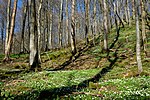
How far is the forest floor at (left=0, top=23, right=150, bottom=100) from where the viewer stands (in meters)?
12.0

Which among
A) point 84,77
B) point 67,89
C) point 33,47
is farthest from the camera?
point 33,47

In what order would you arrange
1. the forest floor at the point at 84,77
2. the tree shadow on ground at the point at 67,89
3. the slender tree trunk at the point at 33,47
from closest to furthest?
the tree shadow on ground at the point at 67,89 → the forest floor at the point at 84,77 → the slender tree trunk at the point at 33,47

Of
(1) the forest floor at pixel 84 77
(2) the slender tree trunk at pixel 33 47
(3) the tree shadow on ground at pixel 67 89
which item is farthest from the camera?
(2) the slender tree trunk at pixel 33 47

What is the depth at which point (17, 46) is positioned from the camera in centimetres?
10706

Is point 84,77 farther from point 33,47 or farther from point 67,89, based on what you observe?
point 33,47

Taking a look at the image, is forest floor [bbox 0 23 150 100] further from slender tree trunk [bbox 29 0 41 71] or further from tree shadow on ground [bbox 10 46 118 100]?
slender tree trunk [bbox 29 0 41 71]

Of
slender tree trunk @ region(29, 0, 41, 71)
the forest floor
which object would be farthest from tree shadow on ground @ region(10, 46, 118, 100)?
slender tree trunk @ region(29, 0, 41, 71)

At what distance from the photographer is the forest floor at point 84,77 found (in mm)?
12000

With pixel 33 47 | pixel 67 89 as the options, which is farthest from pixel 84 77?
pixel 33 47

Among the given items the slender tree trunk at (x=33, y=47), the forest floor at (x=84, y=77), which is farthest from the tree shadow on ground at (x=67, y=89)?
the slender tree trunk at (x=33, y=47)

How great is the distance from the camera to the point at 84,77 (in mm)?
19609

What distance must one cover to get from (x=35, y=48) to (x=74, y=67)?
17.1 ft

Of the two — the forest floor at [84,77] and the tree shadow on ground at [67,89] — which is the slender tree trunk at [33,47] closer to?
the forest floor at [84,77]

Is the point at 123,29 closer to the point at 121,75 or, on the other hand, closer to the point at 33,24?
the point at 33,24
